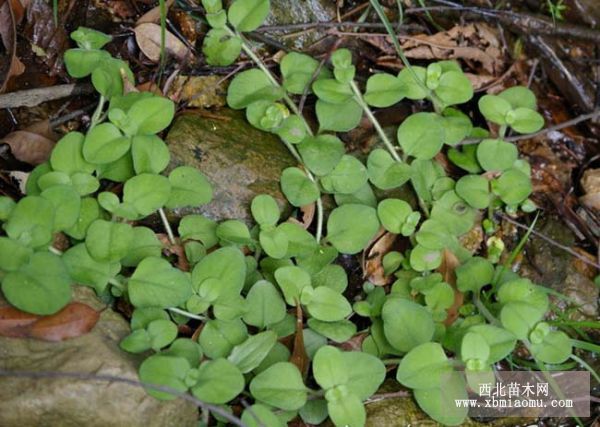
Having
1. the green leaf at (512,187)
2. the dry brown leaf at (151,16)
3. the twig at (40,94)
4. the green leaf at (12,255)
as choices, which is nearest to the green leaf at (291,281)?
the green leaf at (12,255)

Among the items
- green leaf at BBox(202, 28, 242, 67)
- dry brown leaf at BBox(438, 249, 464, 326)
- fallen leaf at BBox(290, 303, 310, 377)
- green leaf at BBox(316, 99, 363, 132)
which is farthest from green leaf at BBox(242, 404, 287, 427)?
green leaf at BBox(202, 28, 242, 67)

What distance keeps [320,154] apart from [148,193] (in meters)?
0.67

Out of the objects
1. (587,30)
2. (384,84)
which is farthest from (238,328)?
(587,30)

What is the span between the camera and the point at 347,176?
2678mm

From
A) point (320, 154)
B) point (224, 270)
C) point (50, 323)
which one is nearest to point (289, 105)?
point (320, 154)

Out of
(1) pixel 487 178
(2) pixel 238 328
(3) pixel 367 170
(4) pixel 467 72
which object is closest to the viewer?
(2) pixel 238 328

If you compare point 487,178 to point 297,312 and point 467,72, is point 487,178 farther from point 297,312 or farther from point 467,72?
point 297,312

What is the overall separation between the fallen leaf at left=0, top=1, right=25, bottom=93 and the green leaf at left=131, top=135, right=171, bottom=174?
0.61 meters

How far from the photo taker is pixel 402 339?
8.02 ft

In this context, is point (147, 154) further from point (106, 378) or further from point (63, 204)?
point (106, 378)

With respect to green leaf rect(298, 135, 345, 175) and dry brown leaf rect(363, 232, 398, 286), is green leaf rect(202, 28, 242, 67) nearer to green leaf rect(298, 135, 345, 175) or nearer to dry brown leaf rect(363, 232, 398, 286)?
green leaf rect(298, 135, 345, 175)

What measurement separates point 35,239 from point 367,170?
4.13 ft

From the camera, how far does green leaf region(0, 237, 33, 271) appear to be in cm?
214

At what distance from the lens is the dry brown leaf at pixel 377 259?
2.76 metres
